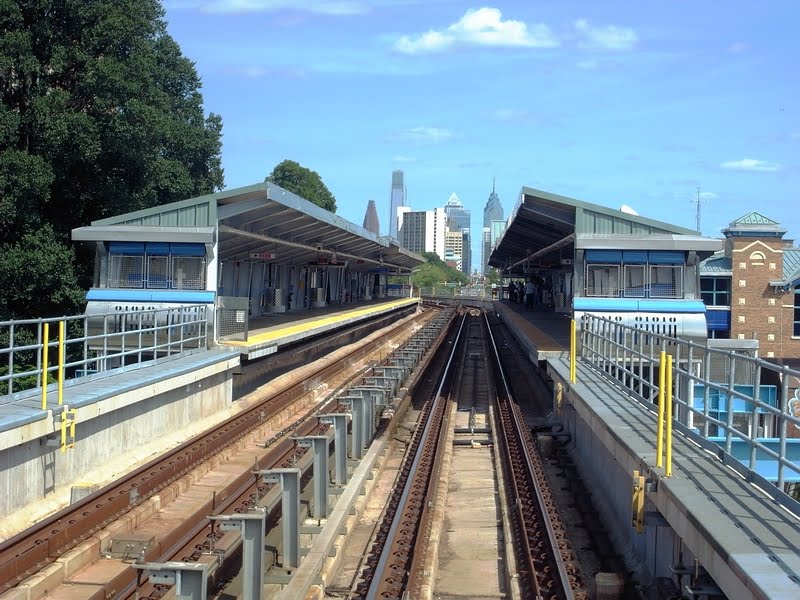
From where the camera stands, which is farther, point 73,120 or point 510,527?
point 73,120

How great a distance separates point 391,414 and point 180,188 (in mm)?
17958

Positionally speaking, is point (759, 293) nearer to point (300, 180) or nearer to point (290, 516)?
point (290, 516)

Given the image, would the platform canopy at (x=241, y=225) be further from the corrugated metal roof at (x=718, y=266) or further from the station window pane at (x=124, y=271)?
the corrugated metal roof at (x=718, y=266)

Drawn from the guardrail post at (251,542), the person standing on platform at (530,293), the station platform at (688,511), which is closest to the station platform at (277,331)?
the station platform at (688,511)

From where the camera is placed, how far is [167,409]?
12750 mm

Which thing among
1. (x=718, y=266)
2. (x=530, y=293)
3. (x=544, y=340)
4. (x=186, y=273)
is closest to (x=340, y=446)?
(x=186, y=273)

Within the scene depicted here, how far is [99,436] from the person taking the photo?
10.5 metres

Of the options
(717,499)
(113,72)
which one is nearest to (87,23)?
(113,72)

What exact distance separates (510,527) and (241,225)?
12001 millimetres

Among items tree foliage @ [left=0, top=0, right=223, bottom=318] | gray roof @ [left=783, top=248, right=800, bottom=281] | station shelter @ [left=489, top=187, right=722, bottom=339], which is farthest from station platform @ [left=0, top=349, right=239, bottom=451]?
gray roof @ [left=783, top=248, right=800, bottom=281]

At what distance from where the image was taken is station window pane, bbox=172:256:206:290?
16562 millimetres

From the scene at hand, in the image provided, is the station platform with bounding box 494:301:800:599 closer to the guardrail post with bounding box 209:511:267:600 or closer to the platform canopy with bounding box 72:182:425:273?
the guardrail post with bounding box 209:511:267:600

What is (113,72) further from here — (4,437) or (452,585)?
(452,585)

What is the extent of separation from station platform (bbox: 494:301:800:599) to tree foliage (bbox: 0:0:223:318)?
54.6ft
